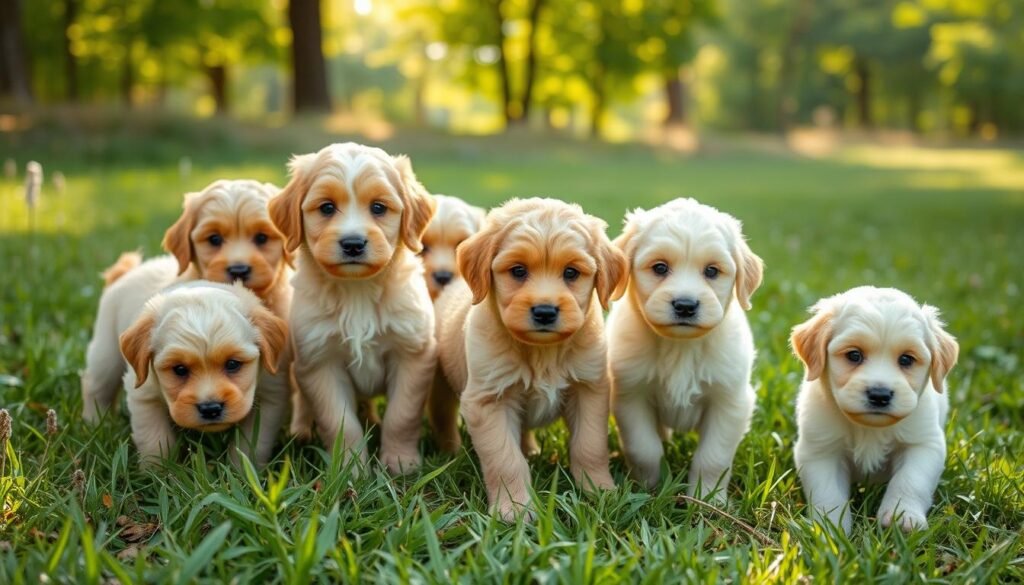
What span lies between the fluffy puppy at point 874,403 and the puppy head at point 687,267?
0.47 metres

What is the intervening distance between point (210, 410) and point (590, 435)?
179 centimetres

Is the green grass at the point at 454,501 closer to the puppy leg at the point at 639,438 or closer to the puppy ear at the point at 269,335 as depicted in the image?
the puppy leg at the point at 639,438

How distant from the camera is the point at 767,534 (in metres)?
3.82

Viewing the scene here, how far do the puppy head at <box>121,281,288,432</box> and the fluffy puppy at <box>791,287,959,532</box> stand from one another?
2.68m

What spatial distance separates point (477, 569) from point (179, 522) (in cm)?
133

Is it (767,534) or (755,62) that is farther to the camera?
(755,62)

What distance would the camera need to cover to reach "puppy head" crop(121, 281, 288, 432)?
4.09 metres

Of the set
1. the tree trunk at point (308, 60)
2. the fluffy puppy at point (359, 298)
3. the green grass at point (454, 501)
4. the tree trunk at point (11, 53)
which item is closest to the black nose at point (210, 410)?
the green grass at point (454, 501)

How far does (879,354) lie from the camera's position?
13.2 ft

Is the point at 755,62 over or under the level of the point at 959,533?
over

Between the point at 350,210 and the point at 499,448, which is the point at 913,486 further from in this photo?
the point at 350,210

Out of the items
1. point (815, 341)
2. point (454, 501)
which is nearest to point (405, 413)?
point (454, 501)

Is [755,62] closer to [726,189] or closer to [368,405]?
[726,189]

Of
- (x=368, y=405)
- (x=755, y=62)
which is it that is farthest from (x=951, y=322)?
(x=755, y=62)
